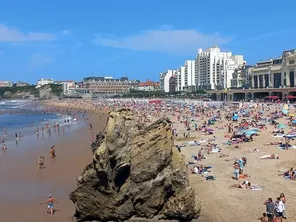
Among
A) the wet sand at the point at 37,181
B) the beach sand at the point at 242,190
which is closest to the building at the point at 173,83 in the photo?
the wet sand at the point at 37,181

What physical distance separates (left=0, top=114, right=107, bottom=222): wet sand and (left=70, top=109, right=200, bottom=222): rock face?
3233 mm

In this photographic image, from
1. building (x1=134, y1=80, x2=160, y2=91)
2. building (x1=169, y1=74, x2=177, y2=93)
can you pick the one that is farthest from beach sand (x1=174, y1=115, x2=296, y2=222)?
building (x1=134, y1=80, x2=160, y2=91)

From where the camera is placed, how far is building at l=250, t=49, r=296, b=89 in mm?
78312

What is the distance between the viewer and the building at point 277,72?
7831 cm

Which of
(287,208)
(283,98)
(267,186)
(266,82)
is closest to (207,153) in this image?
(267,186)

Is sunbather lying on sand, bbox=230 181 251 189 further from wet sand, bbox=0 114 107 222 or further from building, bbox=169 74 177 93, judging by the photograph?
building, bbox=169 74 177 93

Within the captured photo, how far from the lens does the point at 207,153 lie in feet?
76.0

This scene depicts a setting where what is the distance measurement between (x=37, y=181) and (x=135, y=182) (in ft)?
32.9

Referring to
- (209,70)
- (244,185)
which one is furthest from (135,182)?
(209,70)

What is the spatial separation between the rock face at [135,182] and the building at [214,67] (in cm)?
12105

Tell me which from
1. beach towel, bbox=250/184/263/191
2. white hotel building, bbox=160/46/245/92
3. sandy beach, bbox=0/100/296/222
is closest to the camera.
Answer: sandy beach, bbox=0/100/296/222

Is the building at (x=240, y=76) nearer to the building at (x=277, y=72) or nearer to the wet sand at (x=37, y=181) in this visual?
the building at (x=277, y=72)

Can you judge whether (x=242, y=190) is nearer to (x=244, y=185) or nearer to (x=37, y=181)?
(x=244, y=185)

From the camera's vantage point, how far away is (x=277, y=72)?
8400 cm
